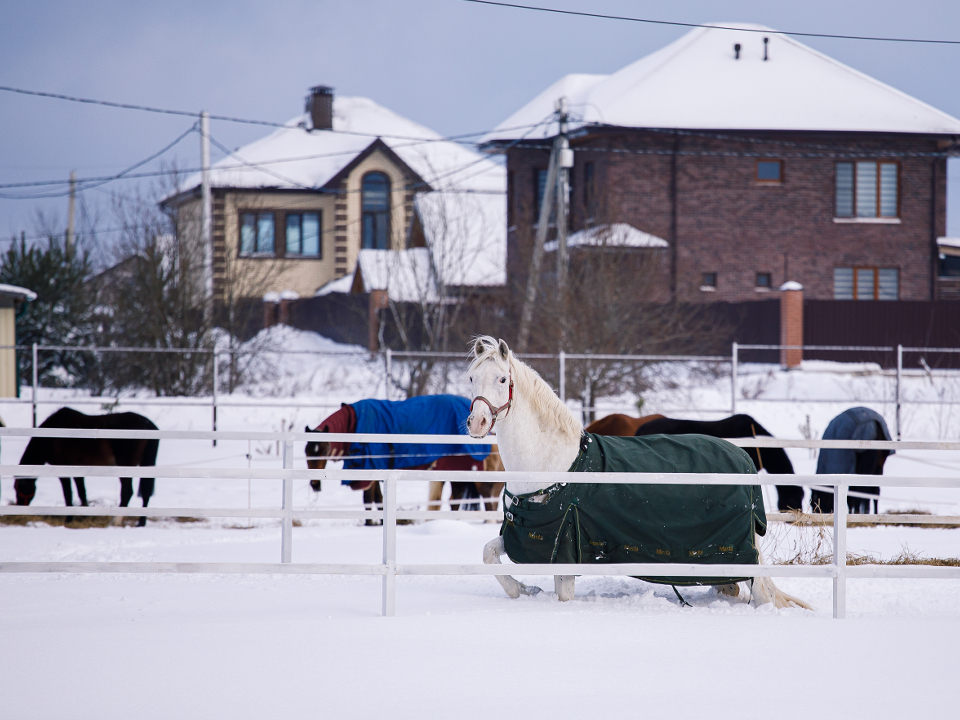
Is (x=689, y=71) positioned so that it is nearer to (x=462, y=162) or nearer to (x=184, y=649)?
(x=462, y=162)

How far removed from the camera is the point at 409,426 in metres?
10.6

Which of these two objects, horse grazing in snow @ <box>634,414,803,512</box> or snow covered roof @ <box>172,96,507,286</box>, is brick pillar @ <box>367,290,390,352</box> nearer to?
snow covered roof @ <box>172,96,507,286</box>

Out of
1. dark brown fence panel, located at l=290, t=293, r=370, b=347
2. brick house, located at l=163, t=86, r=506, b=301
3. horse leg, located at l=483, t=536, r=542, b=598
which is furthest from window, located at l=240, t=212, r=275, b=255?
horse leg, located at l=483, t=536, r=542, b=598

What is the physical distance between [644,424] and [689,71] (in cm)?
2206

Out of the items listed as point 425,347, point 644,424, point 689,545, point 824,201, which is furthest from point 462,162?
point 689,545

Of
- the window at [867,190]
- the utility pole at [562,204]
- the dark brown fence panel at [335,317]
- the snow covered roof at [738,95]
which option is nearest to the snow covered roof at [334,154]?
the dark brown fence panel at [335,317]

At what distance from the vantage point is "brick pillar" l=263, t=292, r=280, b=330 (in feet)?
109

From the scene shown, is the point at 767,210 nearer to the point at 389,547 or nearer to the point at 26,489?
the point at 26,489

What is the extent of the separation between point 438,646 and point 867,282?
2678 cm

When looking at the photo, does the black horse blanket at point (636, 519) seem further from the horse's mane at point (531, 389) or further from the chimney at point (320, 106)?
the chimney at point (320, 106)

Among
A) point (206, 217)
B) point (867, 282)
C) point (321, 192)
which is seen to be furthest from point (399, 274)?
point (867, 282)

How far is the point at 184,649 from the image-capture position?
446 centimetres

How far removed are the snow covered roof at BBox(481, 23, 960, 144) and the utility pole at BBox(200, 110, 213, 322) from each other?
872 cm

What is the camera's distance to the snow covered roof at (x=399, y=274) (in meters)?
22.5
